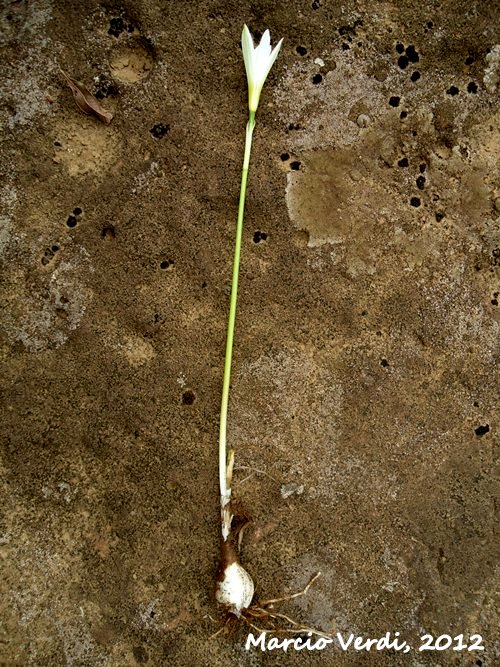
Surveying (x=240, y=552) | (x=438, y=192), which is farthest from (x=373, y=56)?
(x=240, y=552)

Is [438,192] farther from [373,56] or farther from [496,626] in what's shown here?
[496,626]

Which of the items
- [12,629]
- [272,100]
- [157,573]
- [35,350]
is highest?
[272,100]

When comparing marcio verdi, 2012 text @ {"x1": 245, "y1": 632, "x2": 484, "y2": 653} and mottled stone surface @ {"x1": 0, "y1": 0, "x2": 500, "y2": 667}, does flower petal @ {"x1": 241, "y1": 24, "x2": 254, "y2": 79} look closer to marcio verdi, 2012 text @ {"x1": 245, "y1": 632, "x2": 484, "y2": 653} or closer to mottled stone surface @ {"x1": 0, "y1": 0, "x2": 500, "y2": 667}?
mottled stone surface @ {"x1": 0, "y1": 0, "x2": 500, "y2": 667}

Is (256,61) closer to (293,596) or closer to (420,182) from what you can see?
(420,182)

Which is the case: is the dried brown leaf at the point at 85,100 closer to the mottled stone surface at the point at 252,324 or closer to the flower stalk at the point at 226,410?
the mottled stone surface at the point at 252,324

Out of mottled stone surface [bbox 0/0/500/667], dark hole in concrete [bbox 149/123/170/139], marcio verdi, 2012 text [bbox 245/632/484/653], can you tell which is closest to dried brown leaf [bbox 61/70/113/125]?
mottled stone surface [bbox 0/0/500/667]

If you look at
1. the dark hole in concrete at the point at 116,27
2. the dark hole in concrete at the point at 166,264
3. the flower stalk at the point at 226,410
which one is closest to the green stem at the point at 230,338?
the flower stalk at the point at 226,410

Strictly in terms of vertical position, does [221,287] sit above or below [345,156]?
A: below

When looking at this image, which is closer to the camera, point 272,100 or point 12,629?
point 12,629
